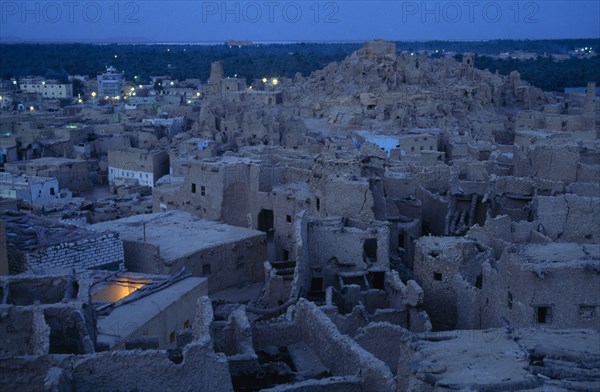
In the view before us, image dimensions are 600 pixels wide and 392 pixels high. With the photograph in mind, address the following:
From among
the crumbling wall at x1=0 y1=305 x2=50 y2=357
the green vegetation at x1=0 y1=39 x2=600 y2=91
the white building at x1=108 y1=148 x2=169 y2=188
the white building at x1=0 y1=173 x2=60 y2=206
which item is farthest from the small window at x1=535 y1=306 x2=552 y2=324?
the green vegetation at x1=0 y1=39 x2=600 y2=91

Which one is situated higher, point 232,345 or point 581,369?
point 581,369

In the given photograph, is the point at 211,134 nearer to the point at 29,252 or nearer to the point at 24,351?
the point at 29,252

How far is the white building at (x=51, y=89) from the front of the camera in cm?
9169

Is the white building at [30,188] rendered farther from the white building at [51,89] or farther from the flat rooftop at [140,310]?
the white building at [51,89]

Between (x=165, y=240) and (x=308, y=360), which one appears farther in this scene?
(x=165, y=240)

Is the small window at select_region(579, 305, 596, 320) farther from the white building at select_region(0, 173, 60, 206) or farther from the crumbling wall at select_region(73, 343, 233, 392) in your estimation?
the white building at select_region(0, 173, 60, 206)

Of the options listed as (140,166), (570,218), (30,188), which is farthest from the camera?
(140,166)

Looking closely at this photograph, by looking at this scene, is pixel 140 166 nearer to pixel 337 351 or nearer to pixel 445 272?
pixel 445 272

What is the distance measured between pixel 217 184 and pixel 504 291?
11.4 m

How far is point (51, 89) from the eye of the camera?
9281 centimetres

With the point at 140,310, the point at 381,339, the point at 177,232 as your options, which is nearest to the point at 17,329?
the point at 140,310

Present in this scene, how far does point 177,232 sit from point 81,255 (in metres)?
4.00

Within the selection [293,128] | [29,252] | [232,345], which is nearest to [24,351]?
[232,345]

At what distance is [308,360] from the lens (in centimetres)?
1264
